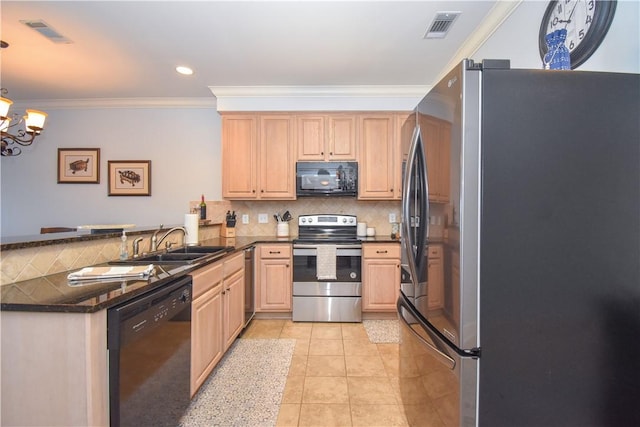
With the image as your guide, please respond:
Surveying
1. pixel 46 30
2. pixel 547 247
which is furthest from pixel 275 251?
pixel 46 30

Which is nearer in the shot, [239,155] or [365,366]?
[365,366]

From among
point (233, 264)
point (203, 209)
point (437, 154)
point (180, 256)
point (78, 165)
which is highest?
point (78, 165)

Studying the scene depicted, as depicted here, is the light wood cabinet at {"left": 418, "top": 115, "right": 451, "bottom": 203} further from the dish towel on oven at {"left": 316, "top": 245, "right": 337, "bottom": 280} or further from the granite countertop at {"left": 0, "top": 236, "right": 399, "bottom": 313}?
the dish towel on oven at {"left": 316, "top": 245, "right": 337, "bottom": 280}

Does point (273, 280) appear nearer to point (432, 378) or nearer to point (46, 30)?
point (432, 378)

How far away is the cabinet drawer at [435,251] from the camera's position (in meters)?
1.16

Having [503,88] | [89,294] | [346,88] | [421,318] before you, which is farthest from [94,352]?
[346,88]

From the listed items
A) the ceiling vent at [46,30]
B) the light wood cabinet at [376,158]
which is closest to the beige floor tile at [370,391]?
the light wood cabinet at [376,158]

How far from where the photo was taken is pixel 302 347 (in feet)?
8.36

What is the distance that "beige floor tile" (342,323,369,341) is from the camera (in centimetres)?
275

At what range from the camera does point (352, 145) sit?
11.0 feet

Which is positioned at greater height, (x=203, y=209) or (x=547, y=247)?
(x=203, y=209)

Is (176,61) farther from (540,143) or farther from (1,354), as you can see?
(540,143)

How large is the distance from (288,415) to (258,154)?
265cm

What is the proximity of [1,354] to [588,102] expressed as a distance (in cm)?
232
